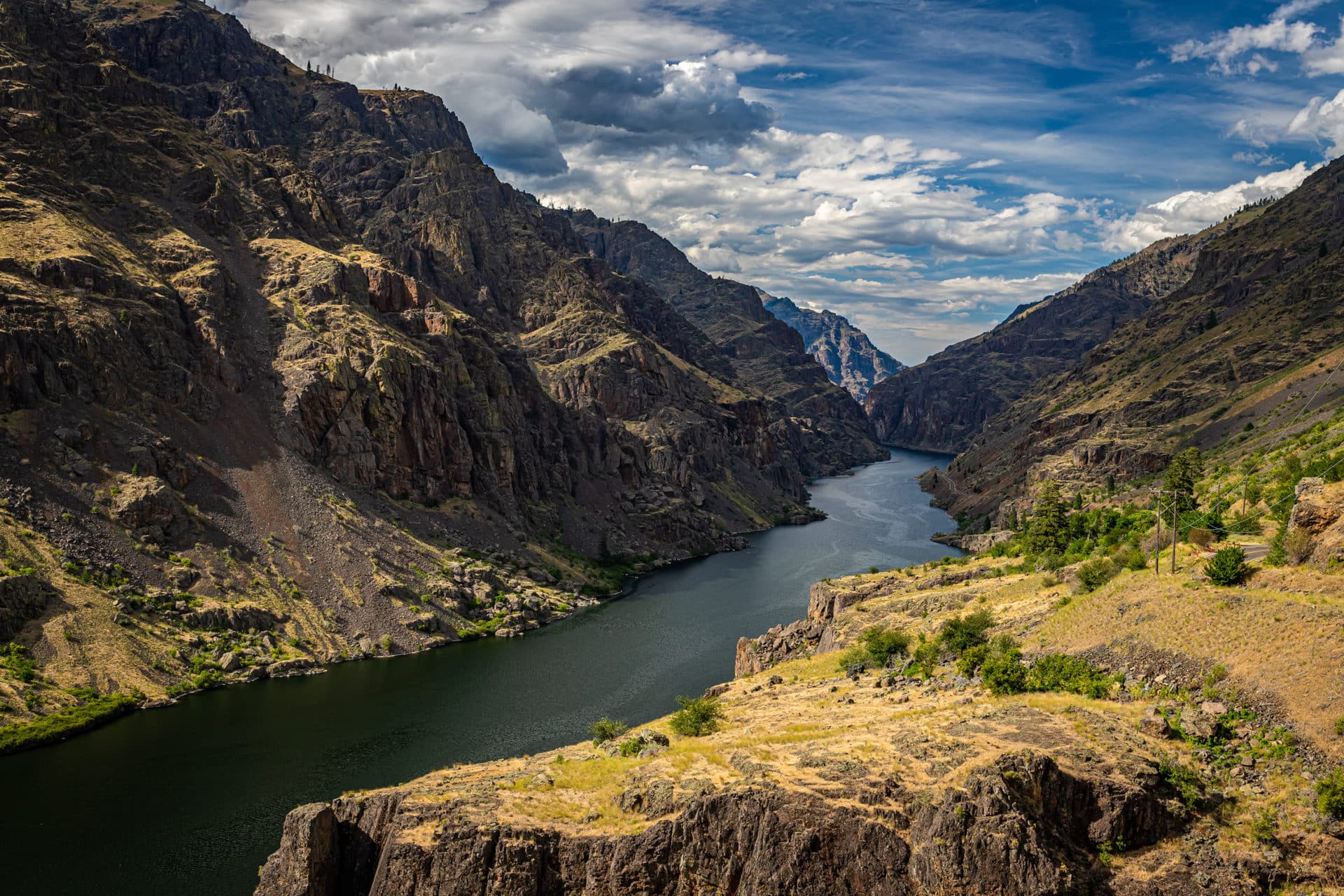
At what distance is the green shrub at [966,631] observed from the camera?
67.1 metres

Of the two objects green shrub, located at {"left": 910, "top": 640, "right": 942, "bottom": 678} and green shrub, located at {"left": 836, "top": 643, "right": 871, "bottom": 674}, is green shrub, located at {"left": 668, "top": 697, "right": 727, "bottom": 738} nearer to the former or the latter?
green shrub, located at {"left": 836, "top": 643, "right": 871, "bottom": 674}

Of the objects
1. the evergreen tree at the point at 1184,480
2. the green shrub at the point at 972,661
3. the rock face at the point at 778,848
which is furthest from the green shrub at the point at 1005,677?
the evergreen tree at the point at 1184,480

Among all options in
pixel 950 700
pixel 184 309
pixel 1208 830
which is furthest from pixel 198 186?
pixel 1208 830

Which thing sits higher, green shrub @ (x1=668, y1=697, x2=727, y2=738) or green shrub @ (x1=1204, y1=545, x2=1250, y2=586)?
green shrub @ (x1=1204, y1=545, x2=1250, y2=586)

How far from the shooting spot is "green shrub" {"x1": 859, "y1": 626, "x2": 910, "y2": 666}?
240 feet

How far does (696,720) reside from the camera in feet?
206

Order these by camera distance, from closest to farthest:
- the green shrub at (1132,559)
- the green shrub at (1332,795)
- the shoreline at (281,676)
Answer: the green shrub at (1332,795) → the green shrub at (1132,559) → the shoreline at (281,676)

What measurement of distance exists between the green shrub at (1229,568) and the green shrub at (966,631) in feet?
59.7

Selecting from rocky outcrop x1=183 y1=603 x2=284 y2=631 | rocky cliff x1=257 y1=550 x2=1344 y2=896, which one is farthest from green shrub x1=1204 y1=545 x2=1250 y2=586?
rocky outcrop x1=183 y1=603 x2=284 y2=631

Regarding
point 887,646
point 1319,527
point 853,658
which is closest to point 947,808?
point 1319,527

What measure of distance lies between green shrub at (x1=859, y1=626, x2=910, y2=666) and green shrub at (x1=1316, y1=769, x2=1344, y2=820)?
1389 inches

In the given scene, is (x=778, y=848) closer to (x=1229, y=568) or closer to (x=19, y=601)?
(x=1229, y=568)

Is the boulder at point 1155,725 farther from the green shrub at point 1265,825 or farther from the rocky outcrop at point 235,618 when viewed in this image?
the rocky outcrop at point 235,618

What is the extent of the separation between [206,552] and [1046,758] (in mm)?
Result: 112534
